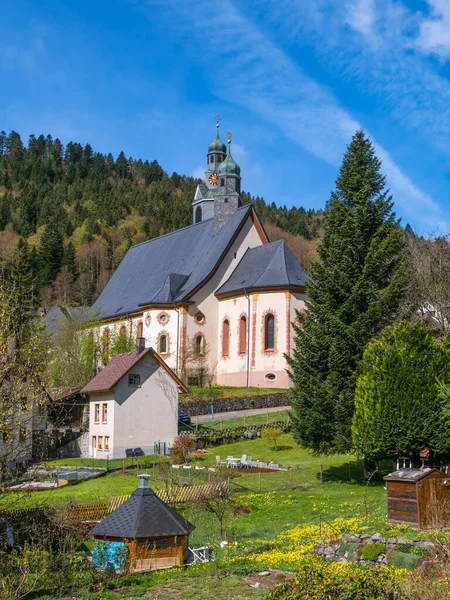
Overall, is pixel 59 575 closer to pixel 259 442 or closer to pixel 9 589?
pixel 9 589

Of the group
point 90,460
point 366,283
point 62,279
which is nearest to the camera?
point 366,283

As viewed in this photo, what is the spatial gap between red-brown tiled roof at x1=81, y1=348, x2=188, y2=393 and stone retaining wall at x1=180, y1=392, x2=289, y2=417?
7.45 m

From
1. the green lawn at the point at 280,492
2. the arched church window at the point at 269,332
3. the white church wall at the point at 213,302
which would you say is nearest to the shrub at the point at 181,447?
the green lawn at the point at 280,492

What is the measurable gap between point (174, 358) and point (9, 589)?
39720 millimetres

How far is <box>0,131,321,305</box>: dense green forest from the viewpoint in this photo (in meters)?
101

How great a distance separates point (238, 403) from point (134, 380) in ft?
35.7

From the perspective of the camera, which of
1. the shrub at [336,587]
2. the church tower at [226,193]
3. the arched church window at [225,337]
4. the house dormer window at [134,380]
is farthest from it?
the church tower at [226,193]

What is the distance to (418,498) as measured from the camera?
17.3 m

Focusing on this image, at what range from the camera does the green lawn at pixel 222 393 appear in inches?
1828

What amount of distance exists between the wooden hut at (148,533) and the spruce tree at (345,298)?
9.66 meters

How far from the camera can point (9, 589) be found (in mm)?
13609

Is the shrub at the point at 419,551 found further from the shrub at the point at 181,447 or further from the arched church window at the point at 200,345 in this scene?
the arched church window at the point at 200,345

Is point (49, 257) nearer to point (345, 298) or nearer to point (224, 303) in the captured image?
point (224, 303)

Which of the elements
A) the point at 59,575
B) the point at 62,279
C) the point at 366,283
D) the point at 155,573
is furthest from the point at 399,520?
the point at 62,279
